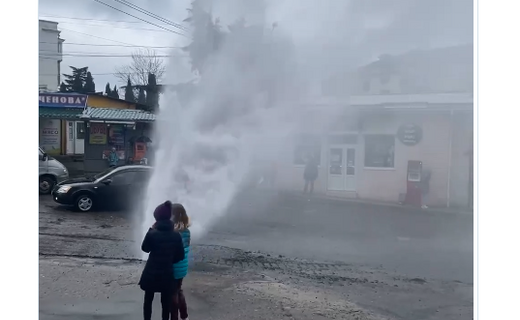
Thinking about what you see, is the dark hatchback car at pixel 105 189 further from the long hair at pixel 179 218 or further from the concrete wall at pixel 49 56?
the concrete wall at pixel 49 56

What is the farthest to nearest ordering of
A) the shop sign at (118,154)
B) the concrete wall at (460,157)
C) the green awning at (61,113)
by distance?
the shop sign at (118,154) → the concrete wall at (460,157) → the green awning at (61,113)

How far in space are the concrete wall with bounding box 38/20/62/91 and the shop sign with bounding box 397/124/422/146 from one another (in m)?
1.57

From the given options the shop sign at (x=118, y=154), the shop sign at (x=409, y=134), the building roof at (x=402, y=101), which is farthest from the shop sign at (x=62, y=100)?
the shop sign at (x=409, y=134)

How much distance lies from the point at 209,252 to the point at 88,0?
1.31m

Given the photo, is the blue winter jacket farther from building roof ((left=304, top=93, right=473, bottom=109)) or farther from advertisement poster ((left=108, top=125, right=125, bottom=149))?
building roof ((left=304, top=93, right=473, bottom=109))

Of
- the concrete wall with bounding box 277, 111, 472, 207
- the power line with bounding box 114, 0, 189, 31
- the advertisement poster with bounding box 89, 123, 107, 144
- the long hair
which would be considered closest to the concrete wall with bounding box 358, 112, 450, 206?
the concrete wall with bounding box 277, 111, 472, 207

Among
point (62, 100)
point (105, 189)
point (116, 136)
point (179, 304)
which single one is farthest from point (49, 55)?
point (179, 304)

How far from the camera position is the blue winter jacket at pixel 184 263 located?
208cm

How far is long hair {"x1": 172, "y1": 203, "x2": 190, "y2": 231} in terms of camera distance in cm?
207

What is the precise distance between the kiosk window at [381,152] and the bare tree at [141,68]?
1078mm

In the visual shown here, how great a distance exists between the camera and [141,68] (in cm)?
208

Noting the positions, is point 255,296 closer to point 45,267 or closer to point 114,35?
point 45,267
